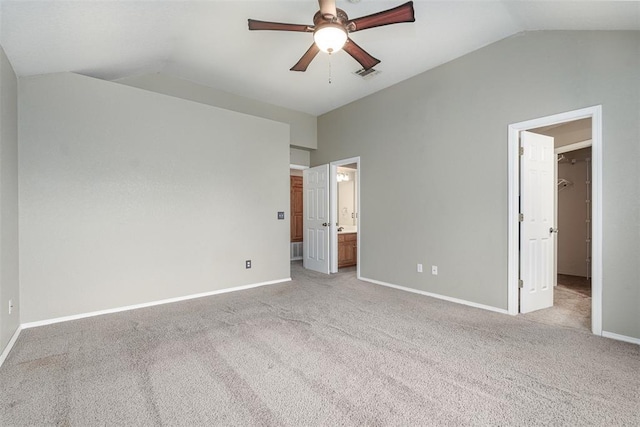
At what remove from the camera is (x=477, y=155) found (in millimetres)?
3643

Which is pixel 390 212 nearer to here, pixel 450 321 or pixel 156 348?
pixel 450 321

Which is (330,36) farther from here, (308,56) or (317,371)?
(317,371)

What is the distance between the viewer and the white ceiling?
2432 millimetres

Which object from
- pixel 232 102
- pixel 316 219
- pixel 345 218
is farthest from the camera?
pixel 345 218

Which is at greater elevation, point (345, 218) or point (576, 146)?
point (576, 146)

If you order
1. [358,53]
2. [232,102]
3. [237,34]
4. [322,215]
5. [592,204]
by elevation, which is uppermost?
[237,34]

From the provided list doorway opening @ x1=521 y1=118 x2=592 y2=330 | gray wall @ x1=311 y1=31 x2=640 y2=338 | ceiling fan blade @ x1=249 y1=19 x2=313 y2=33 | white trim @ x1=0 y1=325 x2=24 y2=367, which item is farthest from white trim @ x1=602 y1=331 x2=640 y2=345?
white trim @ x1=0 y1=325 x2=24 y2=367

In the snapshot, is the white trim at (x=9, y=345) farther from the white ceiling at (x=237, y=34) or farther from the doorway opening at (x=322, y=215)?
the doorway opening at (x=322, y=215)

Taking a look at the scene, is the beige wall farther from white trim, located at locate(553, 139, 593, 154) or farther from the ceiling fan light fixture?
white trim, located at locate(553, 139, 593, 154)

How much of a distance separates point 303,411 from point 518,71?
153 inches

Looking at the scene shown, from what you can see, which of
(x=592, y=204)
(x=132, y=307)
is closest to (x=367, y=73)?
(x=592, y=204)

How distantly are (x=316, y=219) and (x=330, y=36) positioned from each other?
395 cm

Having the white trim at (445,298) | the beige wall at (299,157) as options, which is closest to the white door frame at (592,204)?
the white trim at (445,298)

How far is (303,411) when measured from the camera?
173 centimetres
